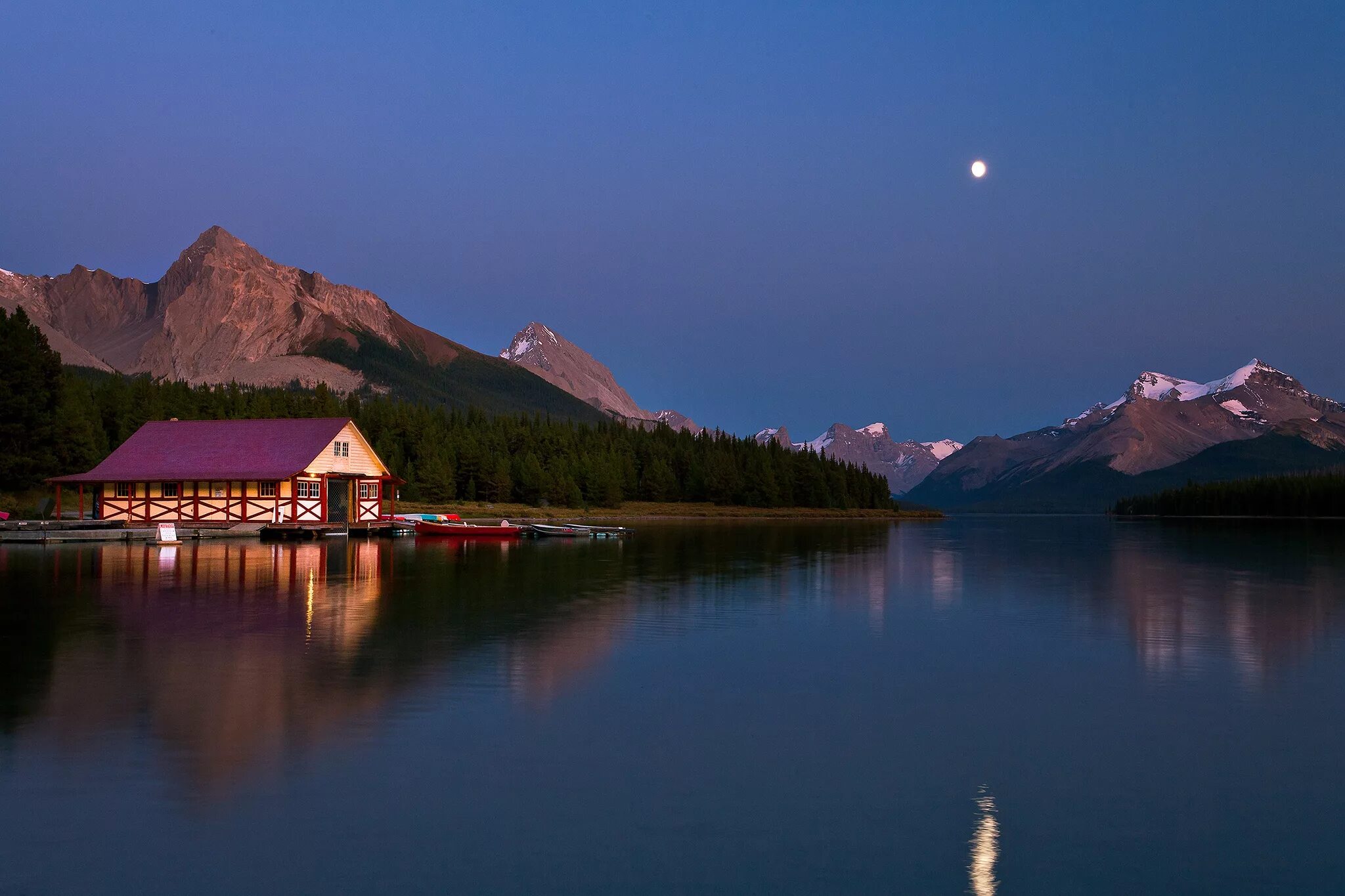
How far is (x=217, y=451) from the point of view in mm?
78250

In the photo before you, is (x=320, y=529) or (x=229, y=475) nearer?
(x=229, y=475)

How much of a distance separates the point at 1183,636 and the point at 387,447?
137048mm

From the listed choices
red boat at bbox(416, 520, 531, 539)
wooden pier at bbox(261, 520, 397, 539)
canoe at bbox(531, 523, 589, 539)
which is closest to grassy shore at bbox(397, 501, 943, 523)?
wooden pier at bbox(261, 520, 397, 539)

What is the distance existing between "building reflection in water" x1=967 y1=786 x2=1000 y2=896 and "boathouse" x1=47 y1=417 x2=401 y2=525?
70076mm

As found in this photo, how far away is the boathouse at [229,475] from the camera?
247 ft

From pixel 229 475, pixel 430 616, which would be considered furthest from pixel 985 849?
pixel 229 475

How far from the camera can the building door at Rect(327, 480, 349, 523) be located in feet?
263

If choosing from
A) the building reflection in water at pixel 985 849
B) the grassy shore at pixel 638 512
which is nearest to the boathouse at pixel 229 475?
the grassy shore at pixel 638 512

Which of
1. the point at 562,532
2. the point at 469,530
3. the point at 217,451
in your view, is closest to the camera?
the point at 469,530

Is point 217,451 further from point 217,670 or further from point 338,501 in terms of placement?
point 217,670

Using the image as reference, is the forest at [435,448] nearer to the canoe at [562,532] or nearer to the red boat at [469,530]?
the red boat at [469,530]

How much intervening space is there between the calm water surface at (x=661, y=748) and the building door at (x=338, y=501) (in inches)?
1969

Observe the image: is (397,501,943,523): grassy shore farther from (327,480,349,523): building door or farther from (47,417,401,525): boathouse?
(47,417,401,525): boathouse

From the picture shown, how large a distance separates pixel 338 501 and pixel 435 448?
2494 inches
